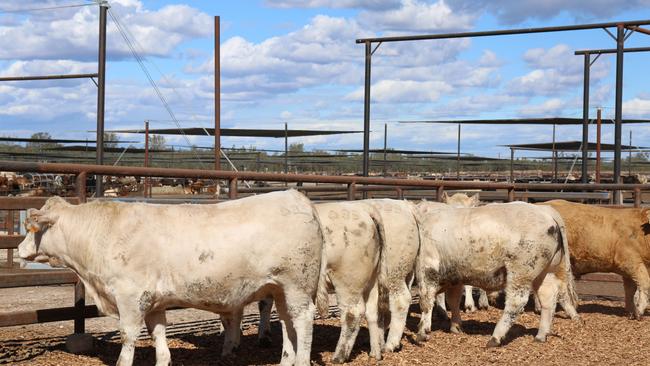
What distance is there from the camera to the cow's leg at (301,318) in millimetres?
6613

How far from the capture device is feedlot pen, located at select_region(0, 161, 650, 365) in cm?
719

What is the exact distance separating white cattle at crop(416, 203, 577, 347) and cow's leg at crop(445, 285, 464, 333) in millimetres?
12

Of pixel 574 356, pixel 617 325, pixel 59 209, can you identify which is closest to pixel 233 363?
pixel 59 209

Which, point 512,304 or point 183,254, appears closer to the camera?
point 183,254

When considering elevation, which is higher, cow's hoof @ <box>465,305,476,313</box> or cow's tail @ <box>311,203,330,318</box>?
cow's tail @ <box>311,203,330,318</box>

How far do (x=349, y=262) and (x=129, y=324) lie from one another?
2251mm

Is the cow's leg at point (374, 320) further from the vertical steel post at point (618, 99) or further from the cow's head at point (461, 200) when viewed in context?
the vertical steel post at point (618, 99)

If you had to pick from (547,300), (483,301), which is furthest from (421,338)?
(483,301)

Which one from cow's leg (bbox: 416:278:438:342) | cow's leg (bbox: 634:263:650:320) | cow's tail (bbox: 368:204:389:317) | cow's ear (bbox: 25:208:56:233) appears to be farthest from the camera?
cow's leg (bbox: 634:263:650:320)

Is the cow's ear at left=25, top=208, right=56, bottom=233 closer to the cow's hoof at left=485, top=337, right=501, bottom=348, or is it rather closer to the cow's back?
the cow's hoof at left=485, top=337, right=501, bottom=348

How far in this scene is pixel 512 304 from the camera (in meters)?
8.95

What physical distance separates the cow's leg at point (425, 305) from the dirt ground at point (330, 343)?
0.14 meters

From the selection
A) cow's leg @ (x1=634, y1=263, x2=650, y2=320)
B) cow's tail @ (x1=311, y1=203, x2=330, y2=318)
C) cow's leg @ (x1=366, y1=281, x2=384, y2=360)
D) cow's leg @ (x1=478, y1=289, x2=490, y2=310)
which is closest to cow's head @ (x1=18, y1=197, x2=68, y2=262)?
cow's tail @ (x1=311, y1=203, x2=330, y2=318)

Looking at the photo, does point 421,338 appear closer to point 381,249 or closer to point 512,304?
point 512,304
